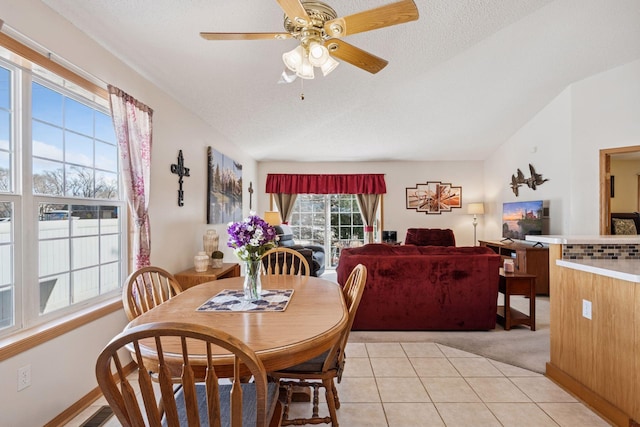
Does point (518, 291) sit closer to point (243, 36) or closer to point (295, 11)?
point (295, 11)

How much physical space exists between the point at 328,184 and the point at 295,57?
16.1ft

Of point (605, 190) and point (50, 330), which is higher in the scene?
point (605, 190)

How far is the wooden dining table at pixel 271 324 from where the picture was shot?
111 cm

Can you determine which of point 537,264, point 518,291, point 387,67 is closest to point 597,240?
point 518,291

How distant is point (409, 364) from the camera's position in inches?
98.1

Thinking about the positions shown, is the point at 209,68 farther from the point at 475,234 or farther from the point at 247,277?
the point at 475,234

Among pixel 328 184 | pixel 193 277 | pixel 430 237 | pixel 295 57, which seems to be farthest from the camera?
pixel 328 184

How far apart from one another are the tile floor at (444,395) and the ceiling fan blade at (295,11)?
2276 millimetres

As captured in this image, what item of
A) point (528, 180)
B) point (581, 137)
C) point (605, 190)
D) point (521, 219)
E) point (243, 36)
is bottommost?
point (521, 219)

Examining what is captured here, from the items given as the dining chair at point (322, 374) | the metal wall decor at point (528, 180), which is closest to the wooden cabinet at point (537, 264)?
the metal wall decor at point (528, 180)

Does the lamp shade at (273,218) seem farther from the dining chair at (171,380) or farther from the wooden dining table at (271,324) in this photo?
the dining chair at (171,380)

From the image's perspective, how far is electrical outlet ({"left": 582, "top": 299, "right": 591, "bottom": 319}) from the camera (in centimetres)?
195

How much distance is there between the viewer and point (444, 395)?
6.83ft

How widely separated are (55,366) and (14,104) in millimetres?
1492
